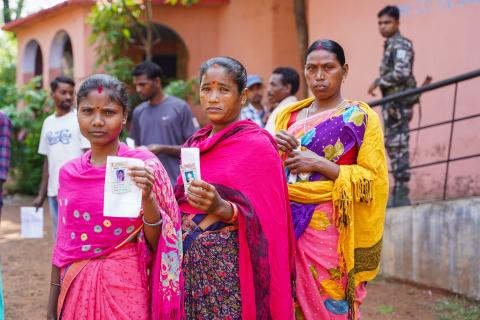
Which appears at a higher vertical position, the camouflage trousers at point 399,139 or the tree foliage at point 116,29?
the tree foliage at point 116,29

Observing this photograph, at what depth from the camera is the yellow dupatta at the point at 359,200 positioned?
3480mm

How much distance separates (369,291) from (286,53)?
6.09 m

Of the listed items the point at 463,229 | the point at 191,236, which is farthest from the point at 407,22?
the point at 191,236

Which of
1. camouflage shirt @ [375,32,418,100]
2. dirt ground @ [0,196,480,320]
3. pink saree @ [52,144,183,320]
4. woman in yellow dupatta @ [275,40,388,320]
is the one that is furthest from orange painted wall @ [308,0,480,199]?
pink saree @ [52,144,183,320]

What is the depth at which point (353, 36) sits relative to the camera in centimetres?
859

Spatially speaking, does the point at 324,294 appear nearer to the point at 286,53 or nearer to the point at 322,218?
the point at 322,218

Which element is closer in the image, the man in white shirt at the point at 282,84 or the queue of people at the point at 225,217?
the queue of people at the point at 225,217

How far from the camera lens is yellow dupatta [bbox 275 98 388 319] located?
3.48m

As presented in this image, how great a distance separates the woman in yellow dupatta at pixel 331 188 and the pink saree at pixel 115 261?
35.8 inches

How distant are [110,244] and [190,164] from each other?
1.68 feet

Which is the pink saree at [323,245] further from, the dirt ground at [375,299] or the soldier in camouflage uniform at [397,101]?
the soldier in camouflage uniform at [397,101]

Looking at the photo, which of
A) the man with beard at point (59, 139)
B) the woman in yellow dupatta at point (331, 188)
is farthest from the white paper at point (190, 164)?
the man with beard at point (59, 139)

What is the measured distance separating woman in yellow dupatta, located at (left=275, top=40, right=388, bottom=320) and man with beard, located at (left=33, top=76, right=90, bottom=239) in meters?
2.65

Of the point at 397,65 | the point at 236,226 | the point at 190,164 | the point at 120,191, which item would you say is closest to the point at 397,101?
the point at 397,65
